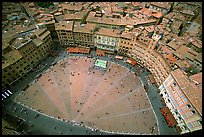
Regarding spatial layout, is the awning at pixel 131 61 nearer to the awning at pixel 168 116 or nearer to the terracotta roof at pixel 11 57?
the awning at pixel 168 116

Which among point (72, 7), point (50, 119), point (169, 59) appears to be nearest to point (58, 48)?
point (72, 7)

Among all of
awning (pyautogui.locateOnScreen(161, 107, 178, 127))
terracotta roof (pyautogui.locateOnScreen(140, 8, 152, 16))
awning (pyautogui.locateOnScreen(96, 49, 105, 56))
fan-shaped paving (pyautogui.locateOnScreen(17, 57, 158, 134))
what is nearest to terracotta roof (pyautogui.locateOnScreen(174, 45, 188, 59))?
fan-shaped paving (pyautogui.locateOnScreen(17, 57, 158, 134))

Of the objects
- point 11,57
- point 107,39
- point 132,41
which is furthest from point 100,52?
point 11,57

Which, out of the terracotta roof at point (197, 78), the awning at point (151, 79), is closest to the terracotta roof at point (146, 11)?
the awning at point (151, 79)

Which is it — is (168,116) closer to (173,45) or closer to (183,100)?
(183,100)

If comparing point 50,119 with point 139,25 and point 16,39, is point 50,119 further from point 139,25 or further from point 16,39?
point 139,25

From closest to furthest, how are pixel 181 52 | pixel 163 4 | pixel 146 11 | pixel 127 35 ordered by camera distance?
1. pixel 181 52
2. pixel 127 35
3. pixel 146 11
4. pixel 163 4
